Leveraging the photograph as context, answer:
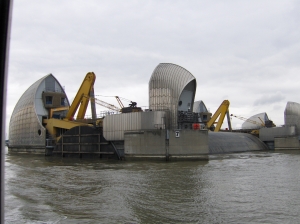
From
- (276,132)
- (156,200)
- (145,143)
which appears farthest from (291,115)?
(156,200)

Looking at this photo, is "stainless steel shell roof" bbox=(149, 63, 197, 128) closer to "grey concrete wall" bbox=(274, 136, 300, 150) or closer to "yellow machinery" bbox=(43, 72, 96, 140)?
"yellow machinery" bbox=(43, 72, 96, 140)

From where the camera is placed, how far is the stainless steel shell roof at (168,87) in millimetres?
34281

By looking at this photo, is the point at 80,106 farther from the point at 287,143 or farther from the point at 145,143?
the point at 287,143

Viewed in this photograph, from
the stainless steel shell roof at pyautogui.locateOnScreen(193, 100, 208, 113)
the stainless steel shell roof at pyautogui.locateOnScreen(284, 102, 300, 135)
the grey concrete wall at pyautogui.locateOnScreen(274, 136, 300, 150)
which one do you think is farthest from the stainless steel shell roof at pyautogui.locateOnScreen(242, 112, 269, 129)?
the grey concrete wall at pyautogui.locateOnScreen(274, 136, 300, 150)

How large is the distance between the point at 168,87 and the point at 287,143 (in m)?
30.5

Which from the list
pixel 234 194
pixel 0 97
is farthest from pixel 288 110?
pixel 0 97

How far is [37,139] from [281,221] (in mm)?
49352

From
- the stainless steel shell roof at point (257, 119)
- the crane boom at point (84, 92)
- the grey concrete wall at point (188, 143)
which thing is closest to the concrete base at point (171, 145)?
the grey concrete wall at point (188, 143)

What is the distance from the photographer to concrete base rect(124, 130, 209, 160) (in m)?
29.4

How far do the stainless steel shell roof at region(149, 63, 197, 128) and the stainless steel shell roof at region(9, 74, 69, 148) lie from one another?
82.1ft

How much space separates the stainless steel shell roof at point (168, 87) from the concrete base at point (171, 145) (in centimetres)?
416

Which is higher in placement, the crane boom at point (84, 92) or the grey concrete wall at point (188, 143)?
the crane boom at point (84, 92)

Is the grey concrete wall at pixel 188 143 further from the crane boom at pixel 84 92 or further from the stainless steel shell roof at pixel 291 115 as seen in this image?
the stainless steel shell roof at pixel 291 115

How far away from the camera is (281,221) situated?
29.6 feet
